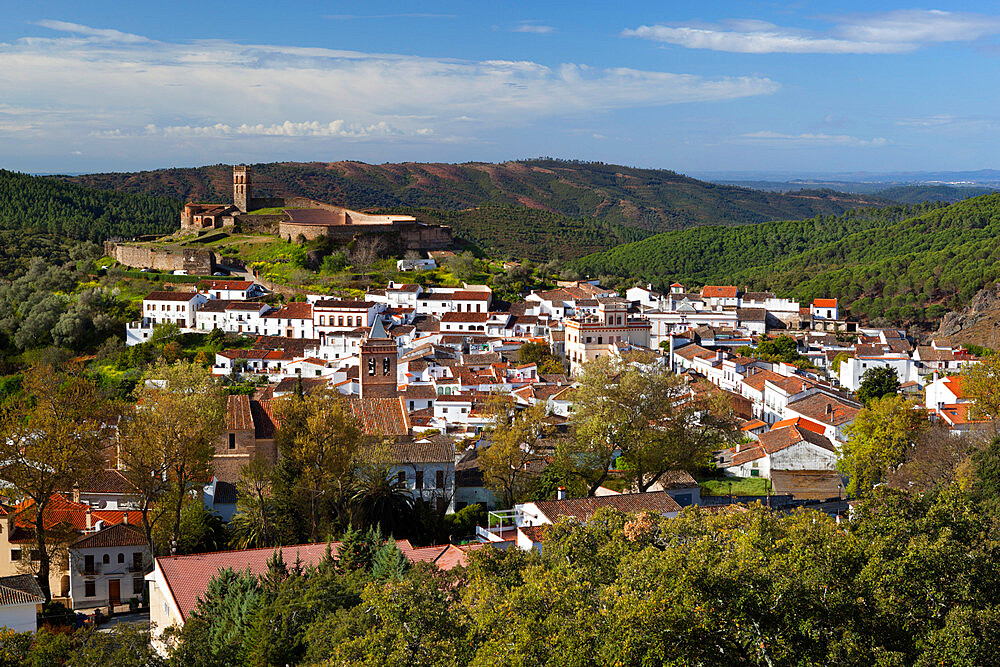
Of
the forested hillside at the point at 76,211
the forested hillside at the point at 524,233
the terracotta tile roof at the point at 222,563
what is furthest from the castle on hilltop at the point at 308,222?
the terracotta tile roof at the point at 222,563

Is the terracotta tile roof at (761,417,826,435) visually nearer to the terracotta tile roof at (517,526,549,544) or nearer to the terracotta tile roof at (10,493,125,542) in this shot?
the terracotta tile roof at (517,526,549,544)

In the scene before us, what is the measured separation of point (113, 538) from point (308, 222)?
47.7 m

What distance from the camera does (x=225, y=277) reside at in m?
61.8

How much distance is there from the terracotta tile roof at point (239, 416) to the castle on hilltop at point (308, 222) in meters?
39.3

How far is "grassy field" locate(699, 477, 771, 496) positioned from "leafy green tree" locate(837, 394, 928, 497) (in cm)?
247

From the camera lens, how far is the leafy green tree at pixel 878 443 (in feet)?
93.1

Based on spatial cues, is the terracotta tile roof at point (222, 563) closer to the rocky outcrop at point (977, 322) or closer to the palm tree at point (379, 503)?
the palm tree at point (379, 503)

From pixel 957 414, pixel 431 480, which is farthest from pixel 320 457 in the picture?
pixel 957 414

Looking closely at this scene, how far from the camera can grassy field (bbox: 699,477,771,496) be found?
1170 inches

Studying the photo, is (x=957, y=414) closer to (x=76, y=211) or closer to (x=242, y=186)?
(x=242, y=186)

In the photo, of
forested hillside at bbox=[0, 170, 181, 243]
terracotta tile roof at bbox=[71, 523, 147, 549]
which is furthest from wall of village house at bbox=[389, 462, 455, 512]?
forested hillside at bbox=[0, 170, 181, 243]

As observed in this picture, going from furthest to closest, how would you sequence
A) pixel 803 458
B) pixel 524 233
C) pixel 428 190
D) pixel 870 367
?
pixel 428 190
pixel 524 233
pixel 870 367
pixel 803 458

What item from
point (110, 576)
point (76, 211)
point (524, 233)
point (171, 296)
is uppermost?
point (76, 211)

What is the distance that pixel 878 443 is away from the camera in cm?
2864
